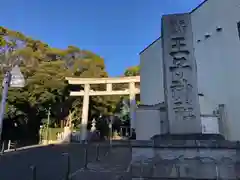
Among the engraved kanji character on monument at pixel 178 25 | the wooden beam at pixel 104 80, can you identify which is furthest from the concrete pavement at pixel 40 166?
the wooden beam at pixel 104 80

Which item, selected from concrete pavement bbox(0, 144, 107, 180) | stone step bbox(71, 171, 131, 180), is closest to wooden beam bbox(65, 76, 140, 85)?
concrete pavement bbox(0, 144, 107, 180)

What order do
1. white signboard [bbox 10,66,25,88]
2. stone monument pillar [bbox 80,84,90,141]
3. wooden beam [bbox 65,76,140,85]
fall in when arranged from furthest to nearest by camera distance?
wooden beam [bbox 65,76,140,85]
stone monument pillar [bbox 80,84,90,141]
white signboard [bbox 10,66,25,88]

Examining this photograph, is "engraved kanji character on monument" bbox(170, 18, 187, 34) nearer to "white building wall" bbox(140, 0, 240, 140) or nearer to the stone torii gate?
"white building wall" bbox(140, 0, 240, 140)

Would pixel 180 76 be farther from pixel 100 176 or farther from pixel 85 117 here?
pixel 85 117

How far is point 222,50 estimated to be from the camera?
42.5 ft

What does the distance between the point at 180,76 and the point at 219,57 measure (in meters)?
8.87

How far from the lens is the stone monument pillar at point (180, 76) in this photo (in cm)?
536

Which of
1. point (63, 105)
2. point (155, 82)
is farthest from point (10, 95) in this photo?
point (155, 82)

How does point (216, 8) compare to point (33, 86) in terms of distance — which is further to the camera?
point (33, 86)

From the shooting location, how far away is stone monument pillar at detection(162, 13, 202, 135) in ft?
17.6

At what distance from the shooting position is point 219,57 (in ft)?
43.1

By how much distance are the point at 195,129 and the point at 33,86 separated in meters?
22.5

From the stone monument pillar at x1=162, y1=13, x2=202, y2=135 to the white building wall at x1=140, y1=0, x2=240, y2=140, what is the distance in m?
7.47

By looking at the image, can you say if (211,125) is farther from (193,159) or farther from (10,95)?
(10,95)
